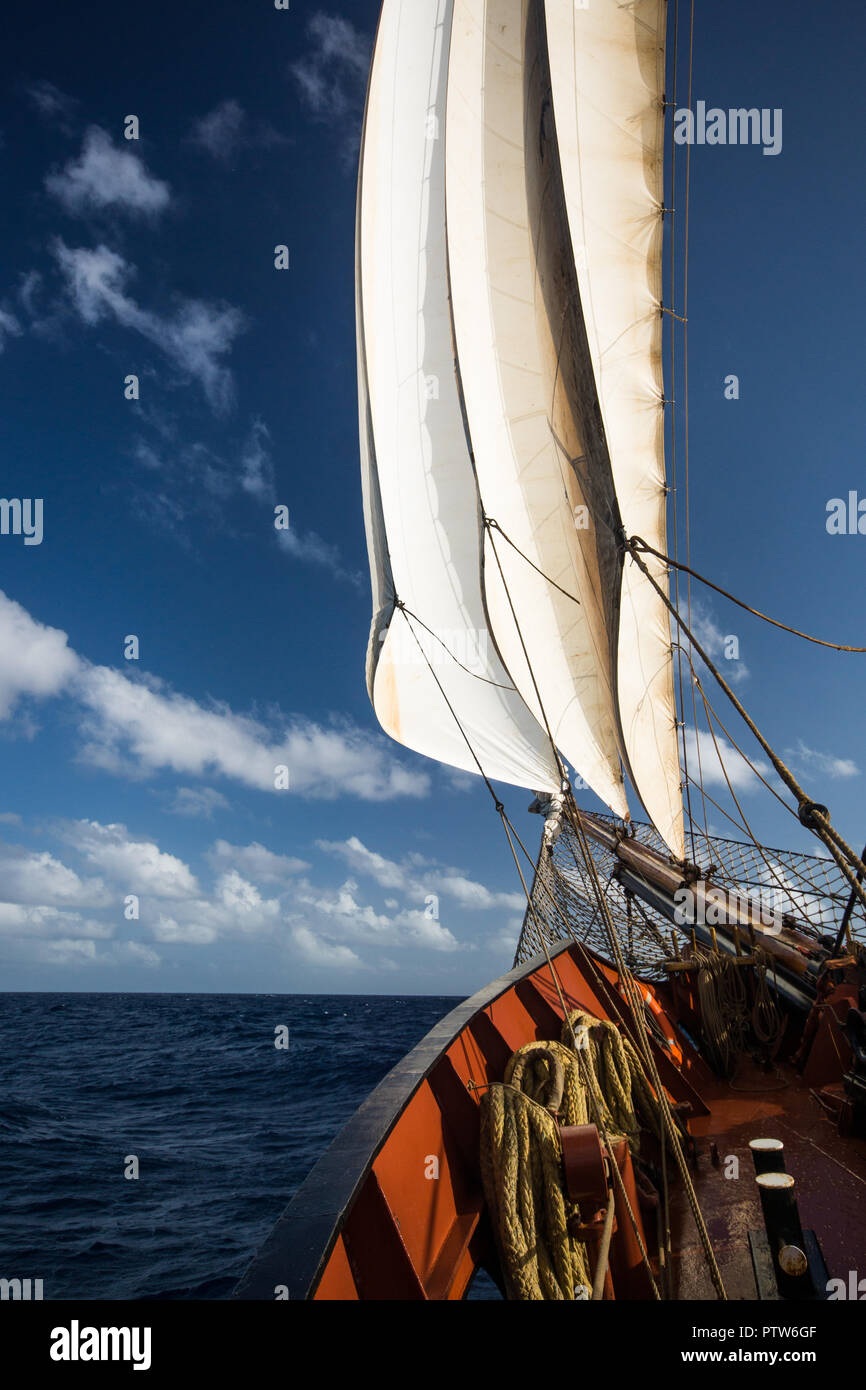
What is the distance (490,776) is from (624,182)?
6927 millimetres

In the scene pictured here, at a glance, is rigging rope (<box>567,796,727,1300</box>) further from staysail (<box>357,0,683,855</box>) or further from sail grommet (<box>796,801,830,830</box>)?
staysail (<box>357,0,683,855</box>)

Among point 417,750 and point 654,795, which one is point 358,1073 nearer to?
point 654,795

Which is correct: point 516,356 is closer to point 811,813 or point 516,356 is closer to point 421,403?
point 421,403

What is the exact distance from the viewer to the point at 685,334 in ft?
28.4

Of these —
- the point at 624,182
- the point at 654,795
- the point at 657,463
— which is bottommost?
the point at 654,795

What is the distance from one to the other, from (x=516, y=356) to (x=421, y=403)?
4.52 feet

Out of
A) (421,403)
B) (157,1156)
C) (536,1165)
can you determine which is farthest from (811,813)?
(157,1156)

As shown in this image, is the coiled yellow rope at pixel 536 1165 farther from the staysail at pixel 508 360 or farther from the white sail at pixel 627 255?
the white sail at pixel 627 255

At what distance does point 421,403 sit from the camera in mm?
8797

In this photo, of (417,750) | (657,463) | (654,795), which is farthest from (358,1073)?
(657,463)

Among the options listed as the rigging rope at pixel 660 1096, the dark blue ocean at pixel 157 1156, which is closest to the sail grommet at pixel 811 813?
the rigging rope at pixel 660 1096

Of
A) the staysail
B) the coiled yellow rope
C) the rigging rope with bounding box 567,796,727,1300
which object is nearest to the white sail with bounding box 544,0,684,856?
the staysail

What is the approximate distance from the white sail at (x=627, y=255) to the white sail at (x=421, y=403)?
172 cm

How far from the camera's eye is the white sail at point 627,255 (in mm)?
7309
